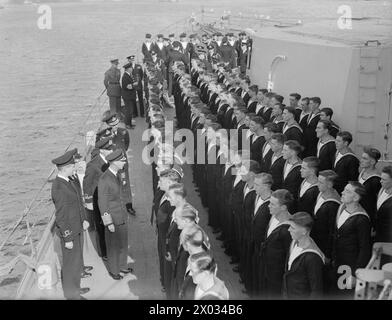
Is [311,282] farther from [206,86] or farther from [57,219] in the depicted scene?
[206,86]

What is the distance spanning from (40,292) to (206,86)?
267 inches

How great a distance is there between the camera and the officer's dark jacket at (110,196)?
5555 mm

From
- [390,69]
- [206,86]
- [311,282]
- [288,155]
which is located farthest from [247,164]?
[206,86]

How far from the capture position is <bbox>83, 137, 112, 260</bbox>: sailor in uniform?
20.3ft

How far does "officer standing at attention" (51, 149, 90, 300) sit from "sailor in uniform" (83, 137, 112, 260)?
589 mm

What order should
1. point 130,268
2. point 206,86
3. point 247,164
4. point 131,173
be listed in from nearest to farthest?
1. point 247,164
2. point 130,268
3. point 131,173
4. point 206,86

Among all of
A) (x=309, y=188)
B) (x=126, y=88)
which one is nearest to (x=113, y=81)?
(x=126, y=88)

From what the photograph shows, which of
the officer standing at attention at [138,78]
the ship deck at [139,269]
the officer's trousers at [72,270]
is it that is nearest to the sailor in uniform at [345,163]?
the ship deck at [139,269]

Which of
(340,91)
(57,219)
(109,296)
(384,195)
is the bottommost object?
(109,296)

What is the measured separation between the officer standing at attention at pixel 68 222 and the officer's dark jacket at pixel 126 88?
675 cm

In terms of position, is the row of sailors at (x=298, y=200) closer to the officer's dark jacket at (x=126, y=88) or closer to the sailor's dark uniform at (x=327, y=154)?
the sailor's dark uniform at (x=327, y=154)

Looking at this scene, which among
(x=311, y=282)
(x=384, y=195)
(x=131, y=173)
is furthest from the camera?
(x=131, y=173)

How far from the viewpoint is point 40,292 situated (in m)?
5.60

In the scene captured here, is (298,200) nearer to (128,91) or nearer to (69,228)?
(69,228)
